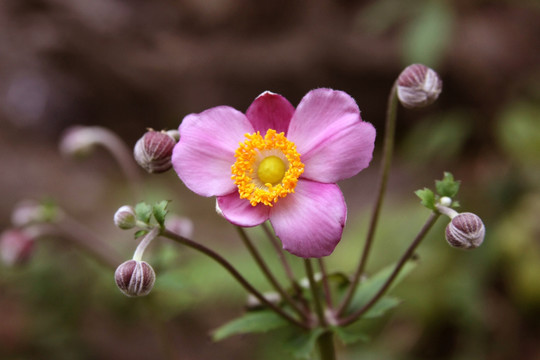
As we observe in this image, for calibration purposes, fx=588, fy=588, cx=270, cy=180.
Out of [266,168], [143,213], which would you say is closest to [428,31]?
[266,168]

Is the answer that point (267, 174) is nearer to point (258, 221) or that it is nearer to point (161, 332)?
point (258, 221)

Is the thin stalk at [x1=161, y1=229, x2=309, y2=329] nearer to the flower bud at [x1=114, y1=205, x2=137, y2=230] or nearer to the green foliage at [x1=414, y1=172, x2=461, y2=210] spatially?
the flower bud at [x1=114, y1=205, x2=137, y2=230]

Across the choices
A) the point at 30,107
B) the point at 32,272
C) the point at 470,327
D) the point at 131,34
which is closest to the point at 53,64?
the point at 30,107

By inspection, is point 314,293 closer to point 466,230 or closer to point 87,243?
point 466,230

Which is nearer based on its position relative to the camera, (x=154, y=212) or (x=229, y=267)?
(x=154, y=212)

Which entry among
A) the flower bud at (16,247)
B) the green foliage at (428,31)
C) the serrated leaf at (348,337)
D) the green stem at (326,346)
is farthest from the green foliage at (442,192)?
the green foliage at (428,31)

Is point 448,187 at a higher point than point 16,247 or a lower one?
higher
